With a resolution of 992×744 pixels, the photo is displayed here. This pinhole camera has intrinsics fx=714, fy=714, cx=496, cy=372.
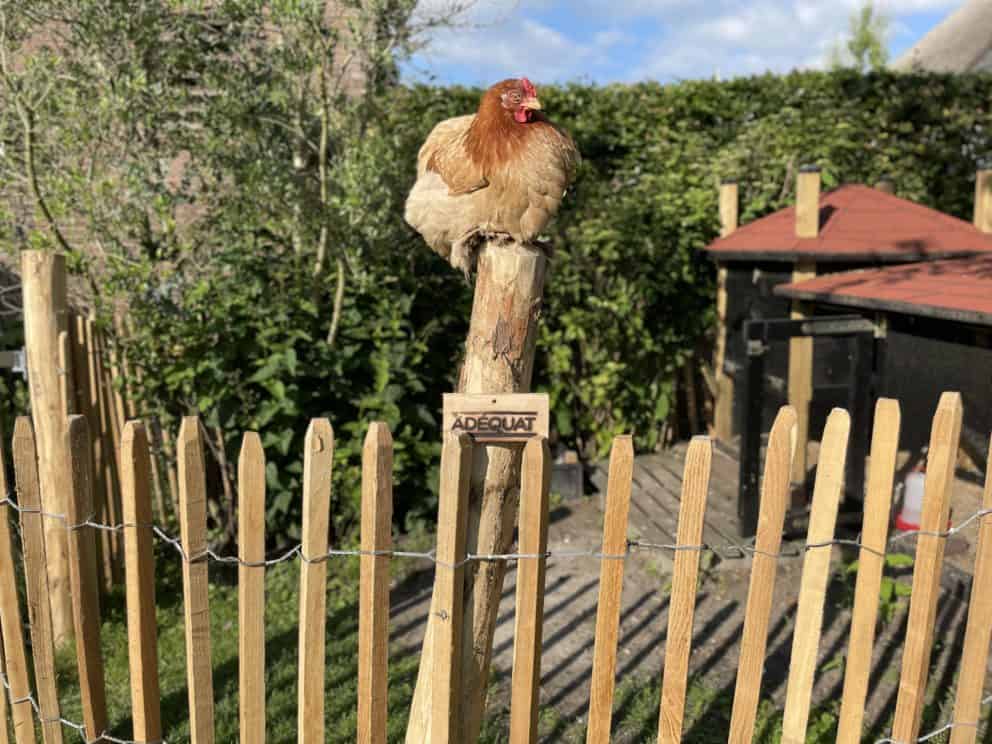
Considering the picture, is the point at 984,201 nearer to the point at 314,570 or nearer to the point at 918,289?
the point at 918,289

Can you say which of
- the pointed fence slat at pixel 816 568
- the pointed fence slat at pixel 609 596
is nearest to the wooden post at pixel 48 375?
the pointed fence slat at pixel 609 596

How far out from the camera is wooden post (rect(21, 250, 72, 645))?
346 centimetres

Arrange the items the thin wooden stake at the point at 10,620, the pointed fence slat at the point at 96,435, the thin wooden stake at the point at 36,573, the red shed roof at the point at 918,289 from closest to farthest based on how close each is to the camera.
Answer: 1. the thin wooden stake at the point at 36,573
2. the thin wooden stake at the point at 10,620
3. the red shed roof at the point at 918,289
4. the pointed fence slat at the point at 96,435

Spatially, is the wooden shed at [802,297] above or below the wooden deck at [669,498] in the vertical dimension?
above

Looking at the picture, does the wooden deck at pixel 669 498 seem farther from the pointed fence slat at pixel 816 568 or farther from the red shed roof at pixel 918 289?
the pointed fence slat at pixel 816 568

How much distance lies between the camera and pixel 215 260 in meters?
4.83

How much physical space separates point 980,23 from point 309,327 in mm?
37051

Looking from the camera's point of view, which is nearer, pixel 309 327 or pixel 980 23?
pixel 309 327

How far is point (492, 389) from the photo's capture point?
6.88ft

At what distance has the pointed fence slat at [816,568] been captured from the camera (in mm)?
1696

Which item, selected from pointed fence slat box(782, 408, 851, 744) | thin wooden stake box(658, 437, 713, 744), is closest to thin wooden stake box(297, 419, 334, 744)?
thin wooden stake box(658, 437, 713, 744)

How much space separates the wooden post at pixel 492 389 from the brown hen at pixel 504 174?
0.13 meters

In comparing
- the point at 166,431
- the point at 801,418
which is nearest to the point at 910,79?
the point at 801,418

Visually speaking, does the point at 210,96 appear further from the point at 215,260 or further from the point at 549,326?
the point at 549,326
